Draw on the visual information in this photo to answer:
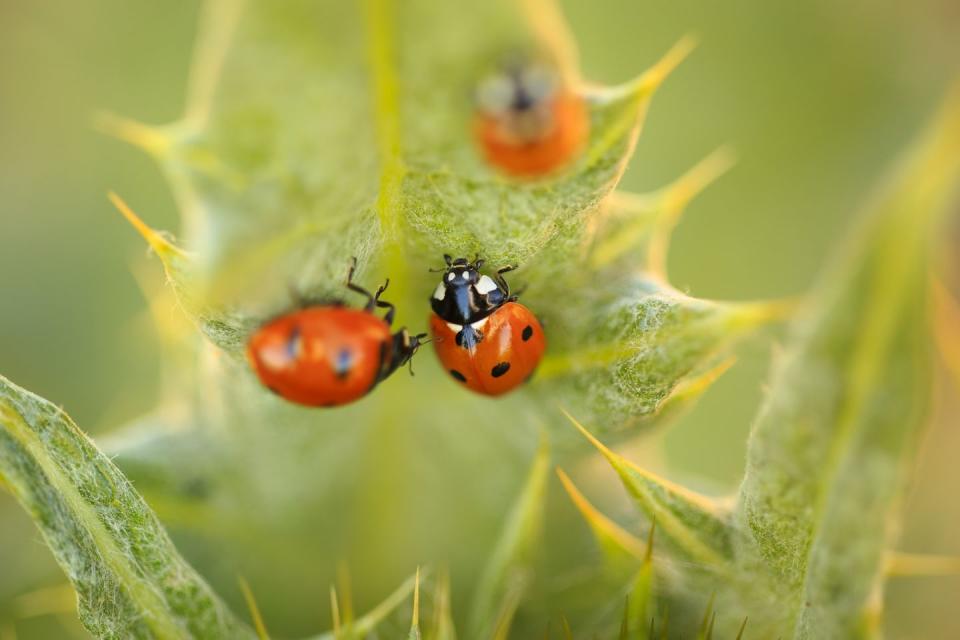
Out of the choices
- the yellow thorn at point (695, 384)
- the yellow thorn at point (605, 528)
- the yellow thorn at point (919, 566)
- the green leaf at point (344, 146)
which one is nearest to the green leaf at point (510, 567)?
the yellow thorn at point (605, 528)

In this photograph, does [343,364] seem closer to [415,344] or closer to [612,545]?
[415,344]

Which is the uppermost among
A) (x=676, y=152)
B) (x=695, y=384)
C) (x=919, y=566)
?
(x=676, y=152)

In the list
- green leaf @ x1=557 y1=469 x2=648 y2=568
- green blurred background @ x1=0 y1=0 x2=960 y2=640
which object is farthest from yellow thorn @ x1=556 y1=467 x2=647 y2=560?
green blurred background @ x1=0 y1=0 x2=960 y2=640

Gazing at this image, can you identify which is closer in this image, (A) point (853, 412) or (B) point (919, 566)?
(A) point (853, 412)

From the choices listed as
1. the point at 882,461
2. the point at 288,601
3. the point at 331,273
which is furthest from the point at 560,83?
the point at 288,601

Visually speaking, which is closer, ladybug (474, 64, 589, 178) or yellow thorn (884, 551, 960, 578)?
ladybug (474, 64, 589, 178)

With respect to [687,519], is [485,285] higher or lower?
higher

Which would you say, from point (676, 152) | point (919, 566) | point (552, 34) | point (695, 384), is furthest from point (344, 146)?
point (676, 152)

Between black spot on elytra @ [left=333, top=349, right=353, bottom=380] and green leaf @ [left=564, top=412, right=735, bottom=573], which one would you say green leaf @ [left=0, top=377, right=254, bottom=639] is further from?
green leaf @ [left=564, top=412, right=735, bottom=573]
